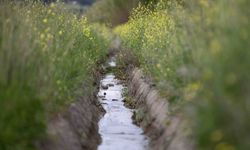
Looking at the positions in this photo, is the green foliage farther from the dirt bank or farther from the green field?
the green field

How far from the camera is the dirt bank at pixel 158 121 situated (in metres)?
9.40

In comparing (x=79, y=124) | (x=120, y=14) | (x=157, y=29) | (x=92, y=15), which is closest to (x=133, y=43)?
(x=157, y=29)

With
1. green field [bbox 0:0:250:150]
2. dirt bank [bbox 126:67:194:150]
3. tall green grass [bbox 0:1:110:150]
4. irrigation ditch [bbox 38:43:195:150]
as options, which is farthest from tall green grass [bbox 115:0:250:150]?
tall green grass [bbox 0:1:110:150]

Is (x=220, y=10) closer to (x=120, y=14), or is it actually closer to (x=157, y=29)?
(x=157, y=29)

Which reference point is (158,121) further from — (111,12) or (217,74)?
(111,12)

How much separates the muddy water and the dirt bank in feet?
0.84

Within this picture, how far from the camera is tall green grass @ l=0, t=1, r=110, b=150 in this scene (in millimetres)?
7781

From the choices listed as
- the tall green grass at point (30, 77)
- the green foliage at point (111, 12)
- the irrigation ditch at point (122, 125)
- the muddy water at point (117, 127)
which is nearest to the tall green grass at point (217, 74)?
the irrigation ditch at point (122, 125)

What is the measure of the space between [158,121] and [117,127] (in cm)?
208

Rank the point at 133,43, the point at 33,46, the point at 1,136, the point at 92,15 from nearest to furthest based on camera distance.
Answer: the point at 1,136, the point at 33,46, the point at 133,43, the point at 92,15

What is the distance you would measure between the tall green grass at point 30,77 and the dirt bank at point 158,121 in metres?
1.76

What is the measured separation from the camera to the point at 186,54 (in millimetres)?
10641

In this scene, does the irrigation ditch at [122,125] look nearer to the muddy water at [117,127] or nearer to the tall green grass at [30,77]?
the muddy water at [117,127]

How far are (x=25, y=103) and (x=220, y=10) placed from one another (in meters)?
3.21
